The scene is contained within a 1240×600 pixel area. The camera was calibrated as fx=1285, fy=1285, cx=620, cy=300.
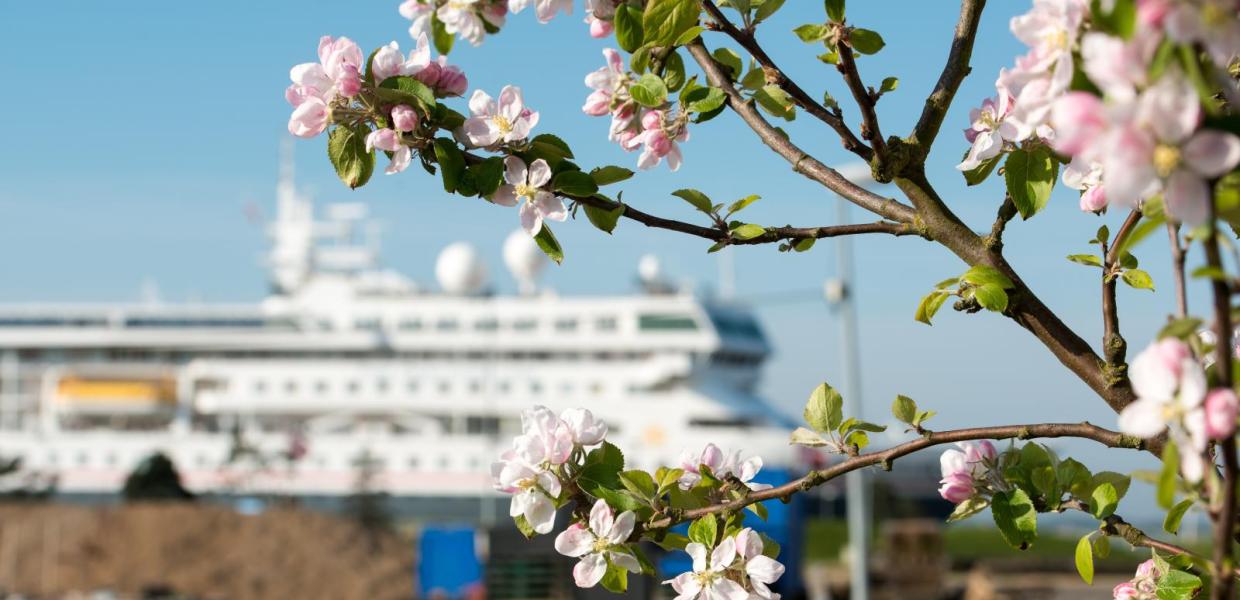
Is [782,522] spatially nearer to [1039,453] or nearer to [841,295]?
[841,295]

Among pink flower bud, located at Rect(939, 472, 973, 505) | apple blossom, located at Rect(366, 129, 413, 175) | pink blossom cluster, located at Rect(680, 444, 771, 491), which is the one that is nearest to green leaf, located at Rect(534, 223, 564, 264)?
apple blossom, located at Rect(366, 129, 413, 175)

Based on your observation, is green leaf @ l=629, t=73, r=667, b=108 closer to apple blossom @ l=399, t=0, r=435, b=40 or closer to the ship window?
apple blossom @ l=399, t=0, r=435, b=40

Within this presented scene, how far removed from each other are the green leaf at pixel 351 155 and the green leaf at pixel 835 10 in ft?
1.66

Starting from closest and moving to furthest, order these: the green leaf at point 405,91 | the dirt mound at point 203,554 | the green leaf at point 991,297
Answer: the green leaf at point 991,297 → the green leaf at point 405,91 → the dirt mound at point 203,554

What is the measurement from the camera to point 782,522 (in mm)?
12297

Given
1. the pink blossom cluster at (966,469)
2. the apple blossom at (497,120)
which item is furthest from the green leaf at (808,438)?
the apple blossom at (497,120)

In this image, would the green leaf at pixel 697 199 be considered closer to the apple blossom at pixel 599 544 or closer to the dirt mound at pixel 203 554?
the apple blossom at pixel 599 544

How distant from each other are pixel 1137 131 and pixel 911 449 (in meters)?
0.65

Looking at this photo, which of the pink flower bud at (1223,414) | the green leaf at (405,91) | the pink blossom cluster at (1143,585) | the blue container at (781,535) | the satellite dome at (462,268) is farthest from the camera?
the satellite dome at (462,268)

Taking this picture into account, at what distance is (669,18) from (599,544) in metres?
0.53

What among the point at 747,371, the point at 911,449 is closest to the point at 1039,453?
the point at 911,449

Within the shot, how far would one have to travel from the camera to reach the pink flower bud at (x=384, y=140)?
1.31 metres

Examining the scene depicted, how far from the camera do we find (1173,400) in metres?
0.81

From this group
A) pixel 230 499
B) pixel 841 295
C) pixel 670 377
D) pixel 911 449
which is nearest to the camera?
pixel 911 449
